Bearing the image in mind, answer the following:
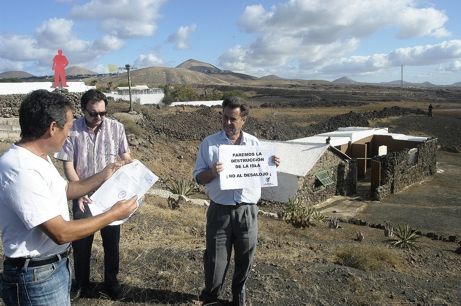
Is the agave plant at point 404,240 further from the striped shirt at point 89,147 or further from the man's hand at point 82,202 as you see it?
the man's hand at point 82,202

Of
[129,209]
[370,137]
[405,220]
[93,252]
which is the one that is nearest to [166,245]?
[93,252]

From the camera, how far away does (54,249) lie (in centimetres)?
260

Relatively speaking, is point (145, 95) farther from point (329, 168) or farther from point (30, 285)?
point (30, 285)

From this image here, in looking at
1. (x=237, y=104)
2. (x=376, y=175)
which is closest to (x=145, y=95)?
(x=376, y=175)

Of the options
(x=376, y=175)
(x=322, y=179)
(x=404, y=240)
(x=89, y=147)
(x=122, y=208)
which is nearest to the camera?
(x=122, y=208)

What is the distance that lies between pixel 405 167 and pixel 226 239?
21536 millimetres

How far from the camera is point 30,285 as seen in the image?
2502 millimetres

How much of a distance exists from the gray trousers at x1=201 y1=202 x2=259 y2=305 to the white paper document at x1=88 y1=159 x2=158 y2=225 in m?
0.78

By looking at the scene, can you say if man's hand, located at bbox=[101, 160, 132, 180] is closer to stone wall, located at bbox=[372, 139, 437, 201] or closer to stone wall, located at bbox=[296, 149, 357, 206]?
stone wall, located at bbox=[296, 149, 357, 206]

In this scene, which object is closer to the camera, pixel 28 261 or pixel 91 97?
pixel 28 261

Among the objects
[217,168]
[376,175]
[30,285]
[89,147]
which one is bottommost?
[376,175]

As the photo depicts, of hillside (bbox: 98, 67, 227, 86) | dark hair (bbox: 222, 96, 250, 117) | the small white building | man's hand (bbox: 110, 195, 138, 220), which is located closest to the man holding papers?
dark hair (bbox: 222, 96, 250, 117)

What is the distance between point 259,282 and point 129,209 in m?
2.90

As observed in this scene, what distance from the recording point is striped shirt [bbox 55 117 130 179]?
432cm
